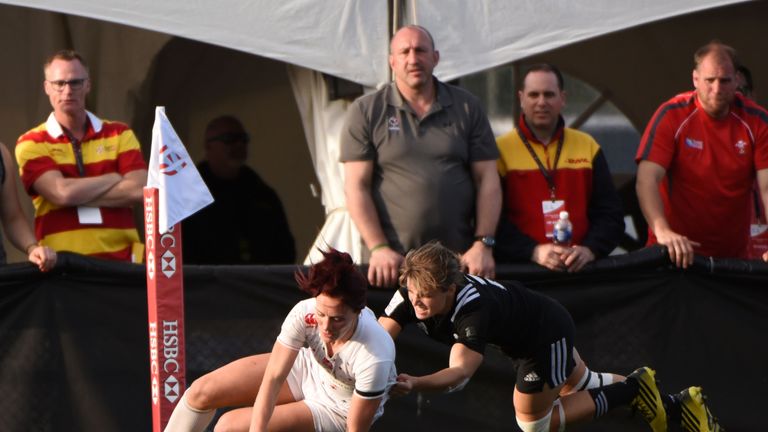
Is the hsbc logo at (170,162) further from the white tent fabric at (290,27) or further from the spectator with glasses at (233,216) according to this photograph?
the spectator with glasses at (233,216)

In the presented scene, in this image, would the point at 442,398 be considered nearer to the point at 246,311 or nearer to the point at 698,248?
the point at 246,311

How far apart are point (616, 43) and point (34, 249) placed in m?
4.25

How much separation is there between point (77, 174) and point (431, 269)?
6.63 feet

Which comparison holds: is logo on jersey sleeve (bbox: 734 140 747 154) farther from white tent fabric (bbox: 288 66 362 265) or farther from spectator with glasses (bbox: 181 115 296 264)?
spectator with glasses (bbox: 181 115 296 264)

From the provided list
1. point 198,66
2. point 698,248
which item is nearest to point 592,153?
point 698,248

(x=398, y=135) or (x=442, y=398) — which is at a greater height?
(x=398, y=135)

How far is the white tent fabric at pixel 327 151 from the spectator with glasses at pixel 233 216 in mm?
825

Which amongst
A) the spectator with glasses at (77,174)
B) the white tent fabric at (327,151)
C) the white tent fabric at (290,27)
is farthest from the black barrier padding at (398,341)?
the white tent fabric at (290,27)

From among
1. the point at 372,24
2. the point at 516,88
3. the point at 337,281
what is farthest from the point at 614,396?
the point at 516,88

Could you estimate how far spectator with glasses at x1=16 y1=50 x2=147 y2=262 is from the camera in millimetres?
6242

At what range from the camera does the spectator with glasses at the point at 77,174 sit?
6.24m

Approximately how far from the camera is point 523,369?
589 centimetres

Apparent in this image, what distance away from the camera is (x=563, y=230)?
20.5 feet

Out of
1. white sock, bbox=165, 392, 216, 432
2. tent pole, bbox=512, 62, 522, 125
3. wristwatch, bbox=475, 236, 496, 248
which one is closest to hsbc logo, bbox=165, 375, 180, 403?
white sock, bbox=165, 392, 216, 432
